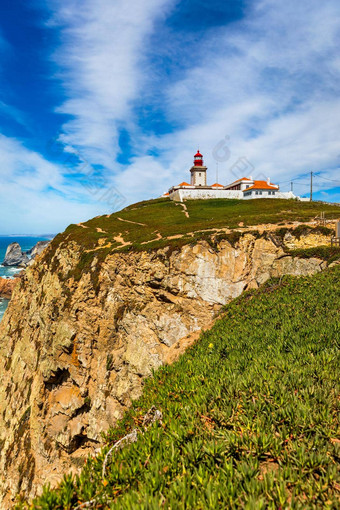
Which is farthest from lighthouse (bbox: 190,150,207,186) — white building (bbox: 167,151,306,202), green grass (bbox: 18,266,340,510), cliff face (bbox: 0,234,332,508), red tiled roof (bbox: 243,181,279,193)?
green grass (bbox: 18,266,340,510)

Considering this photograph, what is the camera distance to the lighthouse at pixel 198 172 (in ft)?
257

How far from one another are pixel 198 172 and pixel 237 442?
261 ft

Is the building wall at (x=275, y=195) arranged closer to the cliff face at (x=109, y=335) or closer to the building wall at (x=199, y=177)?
the building wall at (x=199, y=177)

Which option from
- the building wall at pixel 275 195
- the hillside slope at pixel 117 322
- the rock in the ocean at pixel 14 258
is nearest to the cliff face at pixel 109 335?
the hillside slope at pixel 117 322

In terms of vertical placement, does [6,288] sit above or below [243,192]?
below

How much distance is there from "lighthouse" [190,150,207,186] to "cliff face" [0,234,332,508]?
5493 centimetres

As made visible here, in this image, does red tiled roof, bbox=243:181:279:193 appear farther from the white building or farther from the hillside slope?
the hillside slope

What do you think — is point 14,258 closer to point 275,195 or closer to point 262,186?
point 262,186

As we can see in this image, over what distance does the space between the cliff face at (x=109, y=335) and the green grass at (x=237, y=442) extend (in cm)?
1717

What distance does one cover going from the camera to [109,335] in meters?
27.9

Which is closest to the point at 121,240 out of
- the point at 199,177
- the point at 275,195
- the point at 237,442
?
the point at 237,442

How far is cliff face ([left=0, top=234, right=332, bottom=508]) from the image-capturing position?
83.3 feet

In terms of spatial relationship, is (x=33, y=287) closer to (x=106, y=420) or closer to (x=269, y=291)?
(x=106, y=420)

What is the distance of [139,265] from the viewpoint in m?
29.0
